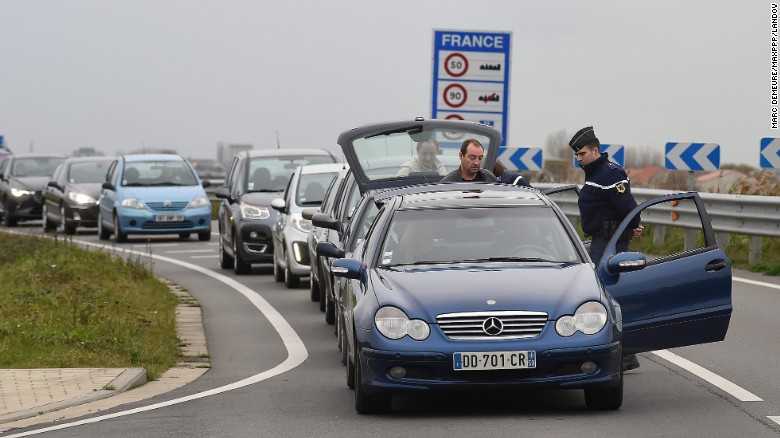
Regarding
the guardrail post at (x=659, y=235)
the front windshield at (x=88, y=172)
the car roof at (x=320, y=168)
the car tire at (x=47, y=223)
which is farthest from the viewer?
the car tire at (x=47, y=223)

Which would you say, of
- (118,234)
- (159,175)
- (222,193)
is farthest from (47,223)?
(222,193)

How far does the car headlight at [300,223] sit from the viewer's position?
20.8 meters

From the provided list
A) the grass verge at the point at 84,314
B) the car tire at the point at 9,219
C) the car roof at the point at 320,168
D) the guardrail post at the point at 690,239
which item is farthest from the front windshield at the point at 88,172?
the guardrail post at the point at 690,239

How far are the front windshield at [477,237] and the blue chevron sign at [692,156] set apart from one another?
16398 mm

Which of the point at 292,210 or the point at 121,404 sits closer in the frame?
the point at 121,404

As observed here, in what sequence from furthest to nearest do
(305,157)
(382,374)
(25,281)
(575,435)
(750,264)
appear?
1. (305,157)
2. (750,264)
3. (25,281)
4. (382,374)
5. (575,435)

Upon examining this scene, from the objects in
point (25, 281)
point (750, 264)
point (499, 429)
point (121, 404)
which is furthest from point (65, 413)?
point (750, 264)

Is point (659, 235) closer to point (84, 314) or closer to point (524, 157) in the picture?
point (524, 157)

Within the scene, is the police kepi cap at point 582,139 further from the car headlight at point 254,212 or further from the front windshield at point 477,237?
the car headlight at point 254,212

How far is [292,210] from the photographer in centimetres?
Result: 2123

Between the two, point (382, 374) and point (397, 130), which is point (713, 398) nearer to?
point (382, 374)

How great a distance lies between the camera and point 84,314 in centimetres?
1574

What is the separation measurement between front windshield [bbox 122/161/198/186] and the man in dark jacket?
742 inches

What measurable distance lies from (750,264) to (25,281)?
9.20 meters
